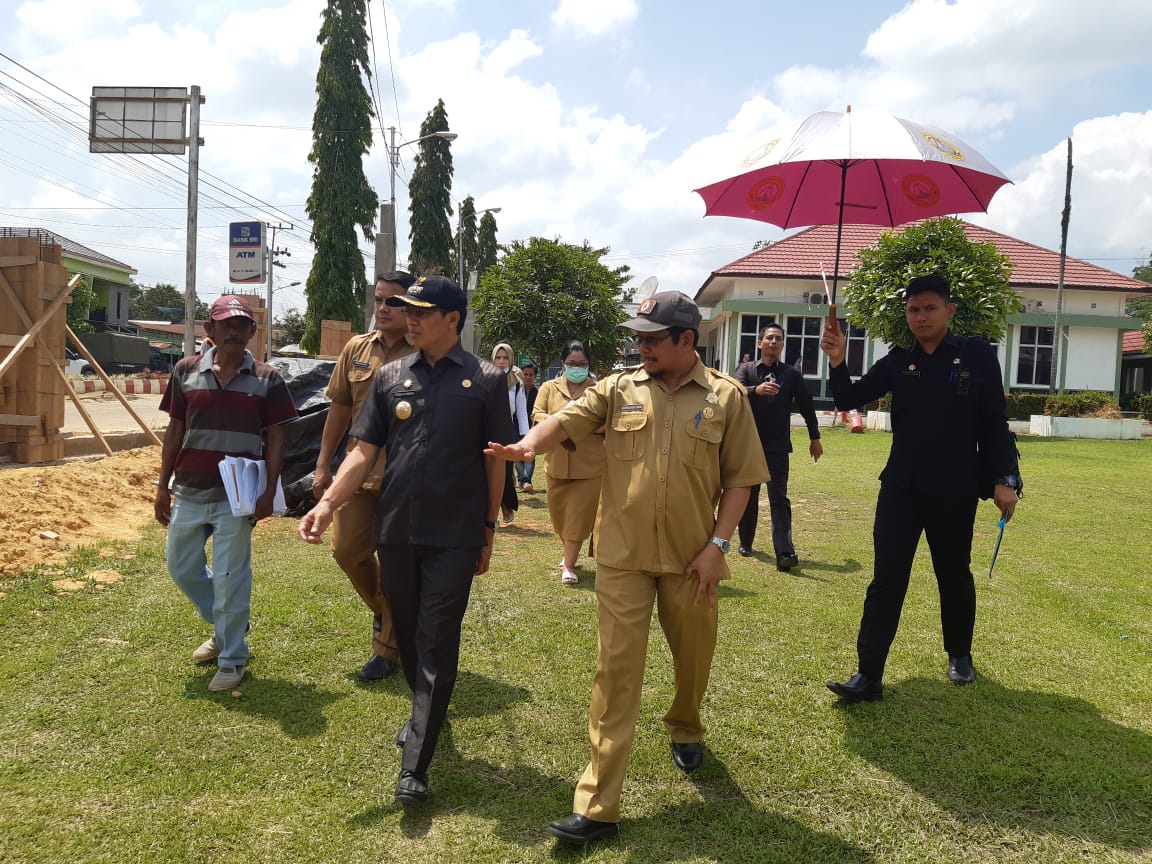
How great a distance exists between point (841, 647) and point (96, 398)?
2770cm

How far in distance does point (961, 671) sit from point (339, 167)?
3567cm

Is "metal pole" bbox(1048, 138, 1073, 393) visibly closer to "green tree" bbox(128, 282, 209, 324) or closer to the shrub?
the shrub

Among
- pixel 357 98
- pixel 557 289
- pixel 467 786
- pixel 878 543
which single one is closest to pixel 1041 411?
pixel 557 289

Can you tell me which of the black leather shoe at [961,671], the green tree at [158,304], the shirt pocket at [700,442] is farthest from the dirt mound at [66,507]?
the green tree at [158,304]

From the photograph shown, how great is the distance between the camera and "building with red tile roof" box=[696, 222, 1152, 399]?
36.0 meters

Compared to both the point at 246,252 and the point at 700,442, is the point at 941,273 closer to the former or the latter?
the point at 246,252

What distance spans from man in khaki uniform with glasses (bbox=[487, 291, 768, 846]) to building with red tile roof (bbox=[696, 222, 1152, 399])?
3284 centimetres

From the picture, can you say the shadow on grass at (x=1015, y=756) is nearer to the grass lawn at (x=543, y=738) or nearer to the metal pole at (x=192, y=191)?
the grass lawn at (x=543, y=738)

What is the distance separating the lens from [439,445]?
11.7ft

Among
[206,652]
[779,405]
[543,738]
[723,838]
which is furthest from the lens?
[779,405]

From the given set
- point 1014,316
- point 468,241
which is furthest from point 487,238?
point 1014,316

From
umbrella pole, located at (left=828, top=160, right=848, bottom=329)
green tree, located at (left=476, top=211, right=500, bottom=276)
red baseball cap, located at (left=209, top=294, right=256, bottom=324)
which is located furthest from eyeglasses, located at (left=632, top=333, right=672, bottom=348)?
green tree, located at (left=476, top=211, right=500, bottom=276)

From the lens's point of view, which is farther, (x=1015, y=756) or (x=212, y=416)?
(x=212, y=416)

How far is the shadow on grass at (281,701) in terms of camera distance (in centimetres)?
408
